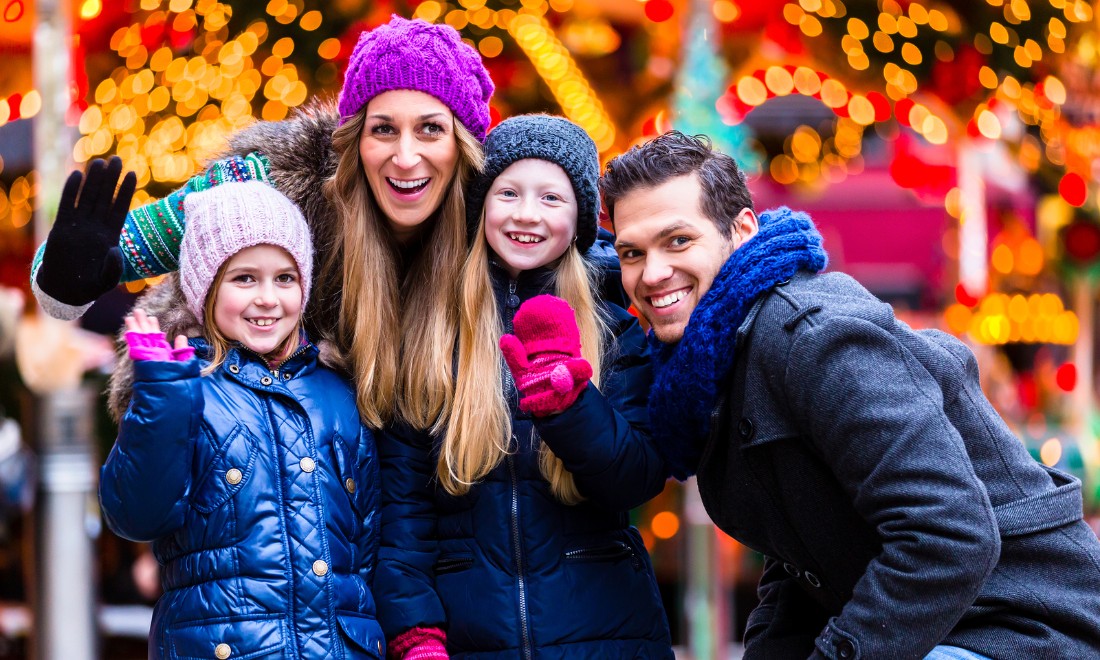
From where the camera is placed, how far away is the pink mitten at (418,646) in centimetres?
240

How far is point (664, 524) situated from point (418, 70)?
3807mm

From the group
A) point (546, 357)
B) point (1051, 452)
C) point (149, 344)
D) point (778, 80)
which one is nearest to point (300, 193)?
point (149, 344)

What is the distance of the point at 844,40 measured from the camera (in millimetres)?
5445

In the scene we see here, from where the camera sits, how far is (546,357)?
92.7 inches

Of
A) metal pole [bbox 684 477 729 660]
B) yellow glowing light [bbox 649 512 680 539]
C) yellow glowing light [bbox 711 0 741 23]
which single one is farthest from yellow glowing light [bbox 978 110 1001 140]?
yellow glowing light [bbox 649 512 680 539]

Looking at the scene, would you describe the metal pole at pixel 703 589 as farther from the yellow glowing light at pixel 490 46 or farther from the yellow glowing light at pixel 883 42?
the yellow glowing light at pixel 490 46

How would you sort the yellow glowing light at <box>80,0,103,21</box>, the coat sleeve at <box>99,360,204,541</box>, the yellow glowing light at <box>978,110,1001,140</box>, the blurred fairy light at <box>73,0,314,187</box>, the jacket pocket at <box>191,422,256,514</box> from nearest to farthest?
the coat sleeve at <box>99,360,204,541</box>, the jacket pocket at <box>191,422,256,514</box>, the yellow glowing light at <box>80,0,103,21</box>, the blurred fairy light at <box>73,0,314,187</box>, the yellow glowing light at <box>978,110,1001,140</box>

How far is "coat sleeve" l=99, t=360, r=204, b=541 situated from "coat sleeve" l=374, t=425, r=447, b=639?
1.46 ft

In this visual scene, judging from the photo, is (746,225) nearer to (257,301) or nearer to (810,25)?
(257,301)

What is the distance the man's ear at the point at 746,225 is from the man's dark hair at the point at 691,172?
0.01 meters

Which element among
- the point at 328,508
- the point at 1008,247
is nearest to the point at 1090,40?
the point at 1008,247

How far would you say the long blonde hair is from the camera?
2.59 meters

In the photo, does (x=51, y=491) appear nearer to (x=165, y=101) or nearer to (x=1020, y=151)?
(x=165, y=101)

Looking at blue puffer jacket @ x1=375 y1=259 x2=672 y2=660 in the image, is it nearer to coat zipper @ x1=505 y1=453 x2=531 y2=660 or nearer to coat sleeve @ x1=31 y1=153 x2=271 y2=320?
coat zipper @ x1=505 y1=453 x2=531 y2=660
